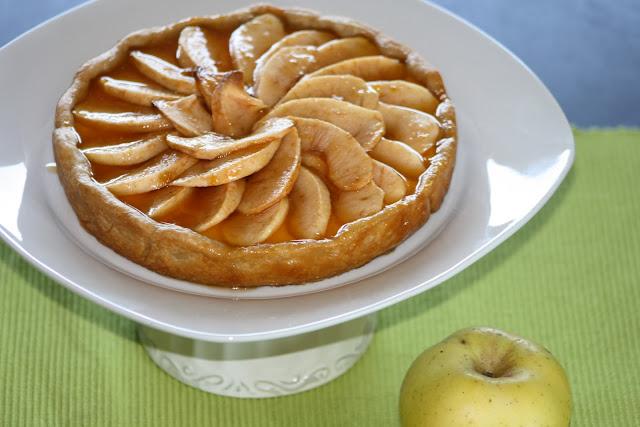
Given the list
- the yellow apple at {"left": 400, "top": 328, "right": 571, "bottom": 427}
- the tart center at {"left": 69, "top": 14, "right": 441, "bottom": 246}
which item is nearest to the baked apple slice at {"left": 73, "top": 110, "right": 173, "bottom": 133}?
the tart center at {"left": 69, "top": 14, "right": 441, "bottom": 246}

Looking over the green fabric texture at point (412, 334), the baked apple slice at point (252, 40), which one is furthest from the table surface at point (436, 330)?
the baked apple slice at point (252, 40)

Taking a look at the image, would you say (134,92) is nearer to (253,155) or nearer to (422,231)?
(253,155)

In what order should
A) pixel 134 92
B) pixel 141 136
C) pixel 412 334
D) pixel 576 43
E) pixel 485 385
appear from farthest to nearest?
pixel 576 43, pixel 412 334, pixel 134 92, pixel 141 136, pixel 485 385

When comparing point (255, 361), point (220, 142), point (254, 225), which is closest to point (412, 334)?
point (255, 361)

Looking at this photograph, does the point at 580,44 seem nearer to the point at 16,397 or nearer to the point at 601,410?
the point at 601,410

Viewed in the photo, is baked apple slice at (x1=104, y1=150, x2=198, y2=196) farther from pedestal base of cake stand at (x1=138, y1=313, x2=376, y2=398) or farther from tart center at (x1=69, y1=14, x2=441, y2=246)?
pedestal base of cake stand at (x1=138, y1=313, x2=376, y2=398)
